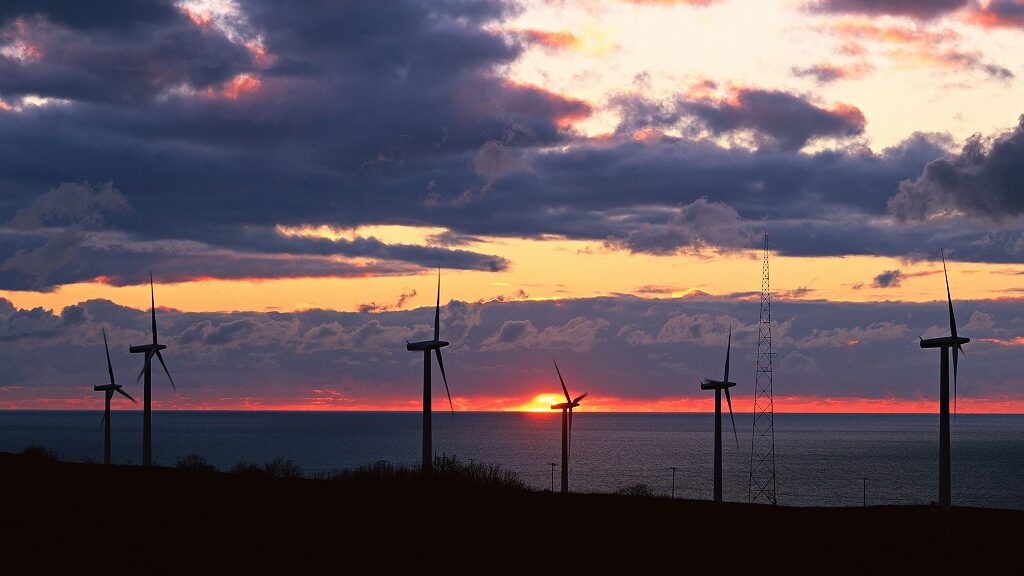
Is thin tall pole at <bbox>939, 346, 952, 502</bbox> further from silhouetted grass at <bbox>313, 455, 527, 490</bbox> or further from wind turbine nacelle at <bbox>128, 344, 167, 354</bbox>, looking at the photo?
wind turbine nacelle at <bbox>128, 344, 167, 354</bbox>

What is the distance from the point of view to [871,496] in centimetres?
17575

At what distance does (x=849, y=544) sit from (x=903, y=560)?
3209 mm

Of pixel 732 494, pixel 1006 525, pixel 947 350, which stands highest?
pixel 947 350

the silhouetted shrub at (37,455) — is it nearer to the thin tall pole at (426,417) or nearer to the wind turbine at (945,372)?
the thin tall pole at (426,417)

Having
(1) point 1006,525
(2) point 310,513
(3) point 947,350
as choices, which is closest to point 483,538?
(2) point 310,513

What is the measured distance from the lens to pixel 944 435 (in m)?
74.1

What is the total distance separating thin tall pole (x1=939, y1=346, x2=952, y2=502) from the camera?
233ft

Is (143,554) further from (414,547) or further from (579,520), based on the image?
(579,520)

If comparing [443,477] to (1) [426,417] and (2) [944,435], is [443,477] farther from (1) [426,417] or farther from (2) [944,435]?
(2) [944,435]

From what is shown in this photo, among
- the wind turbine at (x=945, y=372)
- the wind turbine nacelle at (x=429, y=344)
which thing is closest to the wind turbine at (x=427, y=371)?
the wind turbine nacelle at (x=429, y=344)

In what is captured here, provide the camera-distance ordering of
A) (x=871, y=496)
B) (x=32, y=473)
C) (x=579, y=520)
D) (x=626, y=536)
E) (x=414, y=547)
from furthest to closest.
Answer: (x=871, y=496) → (x=32, y=473) → (x=579, y=520) → (x=626, y=536) → (x=414, y=547)

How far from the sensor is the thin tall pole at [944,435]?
7092 centimetres

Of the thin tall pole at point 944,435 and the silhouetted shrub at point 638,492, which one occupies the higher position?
the thin tall pole at point 944,435

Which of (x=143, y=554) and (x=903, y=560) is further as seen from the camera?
(x=903, y=560)
